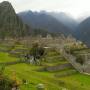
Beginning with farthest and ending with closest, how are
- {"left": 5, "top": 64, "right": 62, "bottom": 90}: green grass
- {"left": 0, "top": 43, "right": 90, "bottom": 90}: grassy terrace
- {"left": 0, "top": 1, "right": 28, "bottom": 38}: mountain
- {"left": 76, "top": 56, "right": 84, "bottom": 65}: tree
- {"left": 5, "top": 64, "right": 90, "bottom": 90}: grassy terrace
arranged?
{"left": 0, "top": 1, "right": 28, "bottom": 38}: mountain
{"left": 76, "top": 56, "right": 84, "bottom": 65}: tree
{"left": 0, "top": 43, "right": 90, "bottom": 90}: grassy terrace
{"left": 5, "top": 64, "right": 90, "bottom": 90}: grassy terrace
{"left": 5, "top": 64, "right": 62, "bottom": 90}: green grass

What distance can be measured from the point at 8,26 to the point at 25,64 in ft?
419

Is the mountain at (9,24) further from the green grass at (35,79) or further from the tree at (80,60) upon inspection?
the green grass at (35,79)

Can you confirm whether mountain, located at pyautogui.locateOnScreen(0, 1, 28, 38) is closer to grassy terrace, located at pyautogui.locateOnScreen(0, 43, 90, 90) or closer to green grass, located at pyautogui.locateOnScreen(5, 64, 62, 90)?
grassy terrace, located at pyautogui.locateOnScreen(0, 43, 90, 90)

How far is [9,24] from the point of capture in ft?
607

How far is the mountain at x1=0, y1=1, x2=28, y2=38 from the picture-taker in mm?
176663

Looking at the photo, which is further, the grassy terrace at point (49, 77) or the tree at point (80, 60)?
the tree at point (80, 60)

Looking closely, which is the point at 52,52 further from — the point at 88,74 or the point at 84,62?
the point at 88,74

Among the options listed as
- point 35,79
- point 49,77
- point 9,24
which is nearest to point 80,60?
point 49,77

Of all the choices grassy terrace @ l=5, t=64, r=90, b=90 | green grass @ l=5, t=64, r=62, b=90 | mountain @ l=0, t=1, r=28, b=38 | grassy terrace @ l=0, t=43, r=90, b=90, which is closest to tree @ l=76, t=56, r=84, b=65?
grassy terrace @ l=0, t=43, r=90, b=90

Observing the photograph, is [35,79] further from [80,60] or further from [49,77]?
[80,60]

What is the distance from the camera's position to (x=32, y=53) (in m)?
66.7

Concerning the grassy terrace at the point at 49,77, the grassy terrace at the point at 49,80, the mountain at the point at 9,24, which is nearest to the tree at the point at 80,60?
the grassy terrace at the point at 49,77

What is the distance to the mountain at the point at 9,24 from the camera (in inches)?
6955

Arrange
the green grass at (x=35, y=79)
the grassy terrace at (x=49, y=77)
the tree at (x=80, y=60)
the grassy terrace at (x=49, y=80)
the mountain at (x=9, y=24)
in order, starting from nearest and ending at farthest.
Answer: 1. the green grass at (x=35, y=79)
2. the grassy terrace at (x=49, y=80)
3. the grassy terrace at (x=49, y=77)
4. the tree at (x=80, y=60)
5. the mountain at (x=9, y=24)
